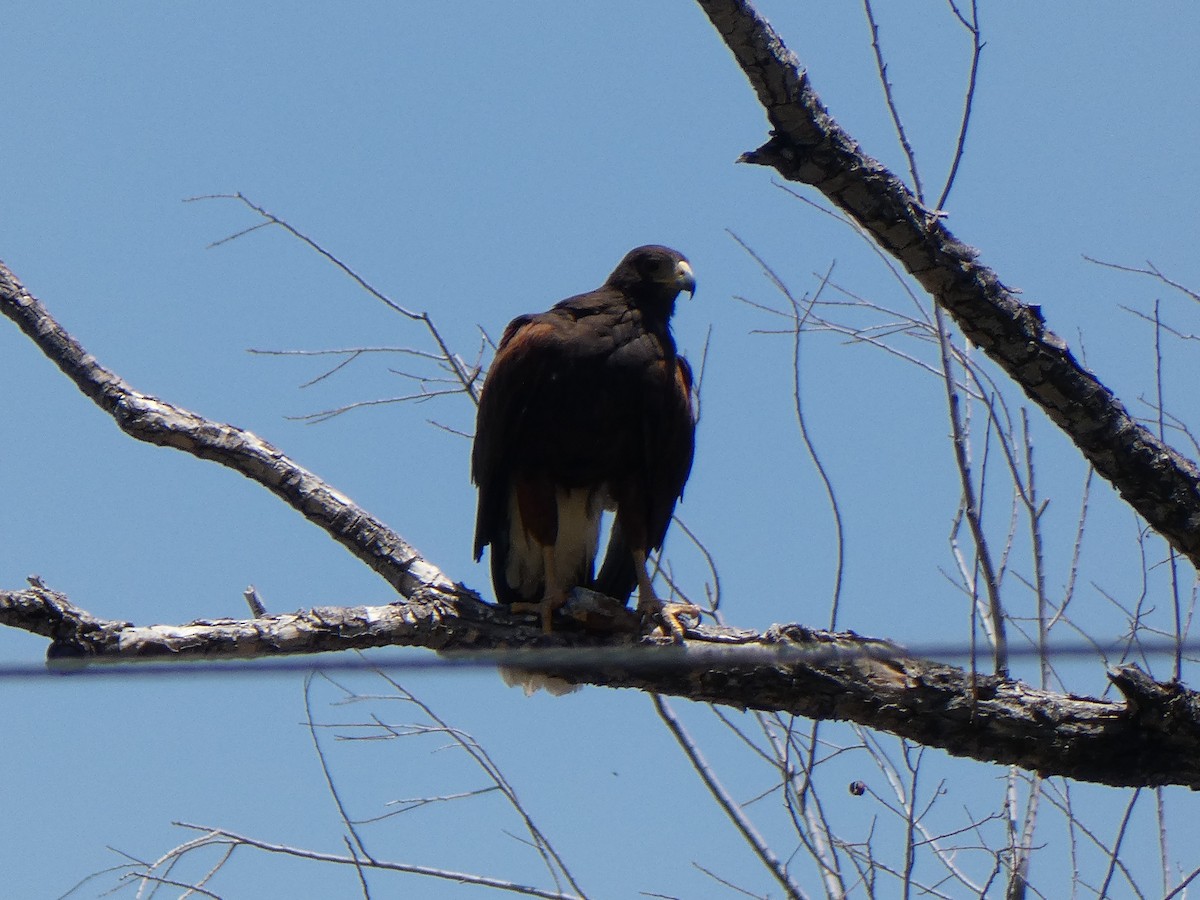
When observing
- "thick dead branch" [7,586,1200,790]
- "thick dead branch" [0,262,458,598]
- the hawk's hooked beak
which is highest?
the hawk's hooked beak

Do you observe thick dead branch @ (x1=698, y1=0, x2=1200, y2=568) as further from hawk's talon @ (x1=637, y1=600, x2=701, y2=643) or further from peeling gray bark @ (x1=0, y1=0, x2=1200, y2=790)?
hawk's talon @ (x1=637, y1=600, x2=701, y2=643)

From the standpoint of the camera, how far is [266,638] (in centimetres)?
308

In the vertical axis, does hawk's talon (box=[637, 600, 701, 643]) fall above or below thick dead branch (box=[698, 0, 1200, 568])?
below

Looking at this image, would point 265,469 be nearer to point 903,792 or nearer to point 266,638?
point 266,638

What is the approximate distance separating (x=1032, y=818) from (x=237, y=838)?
2689mm

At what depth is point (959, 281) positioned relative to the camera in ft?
9.53

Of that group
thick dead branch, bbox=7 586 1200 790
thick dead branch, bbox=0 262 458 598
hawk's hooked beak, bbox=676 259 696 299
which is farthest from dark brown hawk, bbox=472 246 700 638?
thick dead branch, bbox=7 586 1200 790

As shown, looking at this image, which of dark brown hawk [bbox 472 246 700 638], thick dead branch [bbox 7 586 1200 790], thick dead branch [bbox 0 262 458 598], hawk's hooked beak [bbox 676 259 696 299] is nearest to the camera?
thick dead branch [bbox 7 586 1200 790]

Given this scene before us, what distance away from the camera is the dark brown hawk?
4340mm

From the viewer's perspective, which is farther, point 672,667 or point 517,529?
point 517,529

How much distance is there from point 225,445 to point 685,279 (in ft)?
6.09

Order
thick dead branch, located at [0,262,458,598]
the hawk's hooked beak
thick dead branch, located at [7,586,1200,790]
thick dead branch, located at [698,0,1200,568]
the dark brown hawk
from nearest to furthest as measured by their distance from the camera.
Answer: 1. thick dead branch, located at [698,0,1200,568]
2. thick dead branch, located at [7,586,1200,790]
3. thick dead branch, located at [0,262,458,598]
4. the dark brown hawk
5. the hawk's hooked beak

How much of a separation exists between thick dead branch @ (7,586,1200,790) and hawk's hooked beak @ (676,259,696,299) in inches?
70.4

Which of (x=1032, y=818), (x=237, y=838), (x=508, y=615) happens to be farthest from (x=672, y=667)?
(x=237, y=838)
